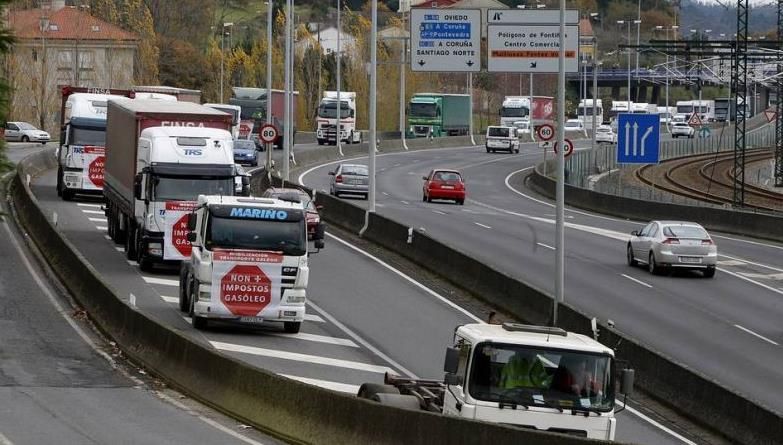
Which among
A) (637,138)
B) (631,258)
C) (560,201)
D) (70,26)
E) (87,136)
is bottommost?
(631,258)

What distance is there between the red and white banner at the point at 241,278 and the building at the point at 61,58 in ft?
261

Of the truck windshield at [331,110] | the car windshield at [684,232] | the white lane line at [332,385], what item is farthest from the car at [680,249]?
the truck windshield at [331,110]

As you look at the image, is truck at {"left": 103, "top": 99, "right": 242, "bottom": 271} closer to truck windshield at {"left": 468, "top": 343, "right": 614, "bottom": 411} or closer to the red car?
truck windshield at {"left": 468, "top": 343, "right": 614, "bottom": 411}

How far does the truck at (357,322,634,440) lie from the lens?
15.3 metres

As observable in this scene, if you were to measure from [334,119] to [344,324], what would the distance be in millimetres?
75278

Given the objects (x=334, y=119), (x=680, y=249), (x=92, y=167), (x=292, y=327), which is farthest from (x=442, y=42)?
(x=334, y=119)

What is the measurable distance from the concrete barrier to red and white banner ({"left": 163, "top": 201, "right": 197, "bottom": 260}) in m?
4.14

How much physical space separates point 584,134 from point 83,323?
10115cm

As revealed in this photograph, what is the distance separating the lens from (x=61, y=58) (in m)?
113

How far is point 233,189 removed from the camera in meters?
34.3

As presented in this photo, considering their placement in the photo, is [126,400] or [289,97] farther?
[289,97]

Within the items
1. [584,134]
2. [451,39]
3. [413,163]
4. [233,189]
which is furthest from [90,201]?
[584,134]

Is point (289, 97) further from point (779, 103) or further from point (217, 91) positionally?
point (217, 91)

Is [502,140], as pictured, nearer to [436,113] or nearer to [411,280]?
[436,113]
